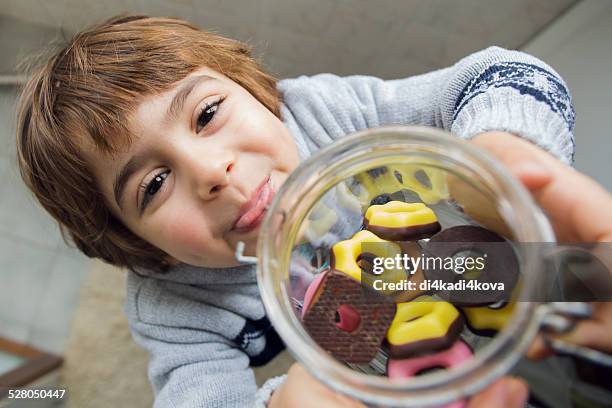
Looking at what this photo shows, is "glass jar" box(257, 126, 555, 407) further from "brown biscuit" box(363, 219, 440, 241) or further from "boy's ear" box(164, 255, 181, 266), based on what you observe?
"boy's ear" box(164, 255, 181, 266)

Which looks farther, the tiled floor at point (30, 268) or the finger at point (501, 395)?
the tiled floor at point (30, 268)

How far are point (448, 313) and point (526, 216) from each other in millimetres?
65

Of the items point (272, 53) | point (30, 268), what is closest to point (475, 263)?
point (272, 53)

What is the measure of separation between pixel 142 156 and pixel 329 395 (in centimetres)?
27

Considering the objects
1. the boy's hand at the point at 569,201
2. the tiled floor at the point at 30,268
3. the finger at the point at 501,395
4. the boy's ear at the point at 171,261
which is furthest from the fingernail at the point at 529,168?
the tiled floor at the point at 30,268

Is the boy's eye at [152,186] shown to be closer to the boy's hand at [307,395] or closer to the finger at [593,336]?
the boy's hand at [307,395]

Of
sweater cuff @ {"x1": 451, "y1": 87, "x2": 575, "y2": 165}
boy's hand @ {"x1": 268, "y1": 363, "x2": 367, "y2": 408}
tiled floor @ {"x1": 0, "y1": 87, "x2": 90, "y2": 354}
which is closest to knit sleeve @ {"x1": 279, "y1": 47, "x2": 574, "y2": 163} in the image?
sweater cuff @ {"x1": 451, "y1": 87, "x2": 575, "y2": 165}

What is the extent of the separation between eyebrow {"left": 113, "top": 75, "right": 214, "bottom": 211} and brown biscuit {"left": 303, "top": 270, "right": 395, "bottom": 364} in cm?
24

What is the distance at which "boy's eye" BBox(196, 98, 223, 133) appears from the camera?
0.44 m

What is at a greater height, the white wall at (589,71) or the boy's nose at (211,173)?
the white wall at (589,71)

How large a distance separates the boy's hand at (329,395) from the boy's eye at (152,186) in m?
0.21

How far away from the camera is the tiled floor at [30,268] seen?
2.83 feet

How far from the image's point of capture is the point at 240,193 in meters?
0.42

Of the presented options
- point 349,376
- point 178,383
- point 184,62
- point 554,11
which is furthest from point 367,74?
point 349,376
